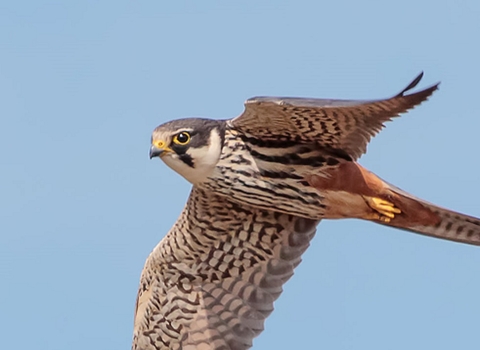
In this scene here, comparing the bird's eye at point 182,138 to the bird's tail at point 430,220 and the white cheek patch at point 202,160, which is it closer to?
the white cheek patch at point 202,160

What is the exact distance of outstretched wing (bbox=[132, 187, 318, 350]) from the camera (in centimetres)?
1117

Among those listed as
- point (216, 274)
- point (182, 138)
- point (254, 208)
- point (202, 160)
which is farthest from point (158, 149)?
point (216, 274)

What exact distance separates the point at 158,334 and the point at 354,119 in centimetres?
337

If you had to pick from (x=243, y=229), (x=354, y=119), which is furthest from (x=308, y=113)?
(x=243, y=229)

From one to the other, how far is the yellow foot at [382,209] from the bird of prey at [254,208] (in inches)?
0.5

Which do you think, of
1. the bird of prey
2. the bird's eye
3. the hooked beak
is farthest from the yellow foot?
the hooked beak

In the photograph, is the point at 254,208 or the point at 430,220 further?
the point at 254,208

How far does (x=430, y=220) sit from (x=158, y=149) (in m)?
2.46

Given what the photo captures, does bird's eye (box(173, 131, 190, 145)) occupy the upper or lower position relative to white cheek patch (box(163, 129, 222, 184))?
upper

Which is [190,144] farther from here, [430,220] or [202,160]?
[430,220]

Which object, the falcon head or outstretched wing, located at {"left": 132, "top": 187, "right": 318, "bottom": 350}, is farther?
outstretched wing, located at {"left": 132, "top": 187, "right": 318, "bottom": 350}

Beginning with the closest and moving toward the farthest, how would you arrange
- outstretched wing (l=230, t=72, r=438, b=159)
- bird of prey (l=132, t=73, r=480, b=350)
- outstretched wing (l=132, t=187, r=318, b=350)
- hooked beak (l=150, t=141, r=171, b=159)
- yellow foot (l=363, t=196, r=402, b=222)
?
outstretched wing (l=230, t=72, r=438, b=159)
hooked beak (l=150, t=141, r=171, b=159)
bird of prey (l=132, t=73, r=480, b=350)
yellow foot (l=363, t=196, r=402, b=222)
outstretched wing (l=132, t=187, r=318, b=350)

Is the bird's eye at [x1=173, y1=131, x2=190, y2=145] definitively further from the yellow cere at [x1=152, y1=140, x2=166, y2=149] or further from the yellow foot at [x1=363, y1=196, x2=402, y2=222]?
the yellow foot at [x1=363, y1=196, x2=402, y2=222]

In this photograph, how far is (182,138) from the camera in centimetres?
986
